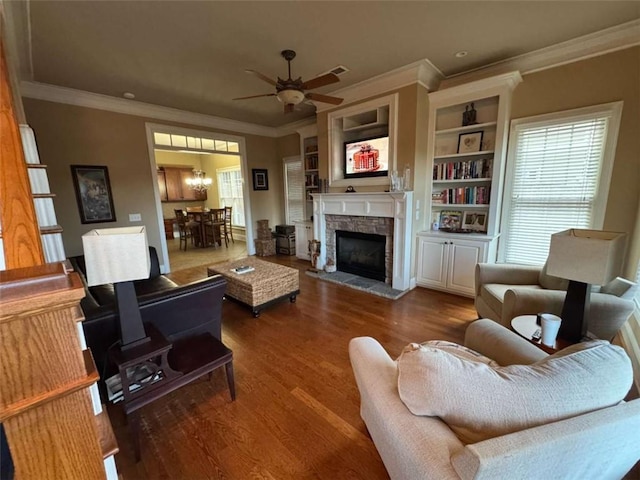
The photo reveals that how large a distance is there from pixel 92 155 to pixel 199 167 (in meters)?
5.36

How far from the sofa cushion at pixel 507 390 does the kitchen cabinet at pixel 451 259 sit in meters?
2.57

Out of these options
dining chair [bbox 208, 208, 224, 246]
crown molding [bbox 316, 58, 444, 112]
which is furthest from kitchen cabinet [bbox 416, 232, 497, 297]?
dining chair [bbox 208, 208, 224, 246]

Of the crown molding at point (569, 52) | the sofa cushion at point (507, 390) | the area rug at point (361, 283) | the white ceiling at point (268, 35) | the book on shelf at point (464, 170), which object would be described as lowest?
the area rug at point (361, 283)

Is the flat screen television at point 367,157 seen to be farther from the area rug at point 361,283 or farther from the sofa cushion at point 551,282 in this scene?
the sofa cushion at point 551,282

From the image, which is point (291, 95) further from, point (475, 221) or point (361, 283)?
point (475, 221)

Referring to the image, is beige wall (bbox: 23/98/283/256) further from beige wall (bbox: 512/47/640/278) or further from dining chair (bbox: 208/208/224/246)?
beige wall (bbox: 512/47/640/278)

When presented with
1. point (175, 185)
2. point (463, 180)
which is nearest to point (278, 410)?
point (463, 180)

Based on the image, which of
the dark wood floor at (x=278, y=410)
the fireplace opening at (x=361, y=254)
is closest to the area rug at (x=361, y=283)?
the fireplace opening at (x=361, y=254)

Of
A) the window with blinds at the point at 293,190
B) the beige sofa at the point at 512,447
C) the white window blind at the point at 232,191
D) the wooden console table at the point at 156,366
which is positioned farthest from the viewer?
the white window blind at the point at 232,191

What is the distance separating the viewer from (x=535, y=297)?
2039mm

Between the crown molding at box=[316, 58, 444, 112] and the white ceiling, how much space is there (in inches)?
4.1

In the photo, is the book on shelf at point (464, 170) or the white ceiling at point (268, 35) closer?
the white ceiling at point (268, 35)

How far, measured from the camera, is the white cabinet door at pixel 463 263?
10.9ft

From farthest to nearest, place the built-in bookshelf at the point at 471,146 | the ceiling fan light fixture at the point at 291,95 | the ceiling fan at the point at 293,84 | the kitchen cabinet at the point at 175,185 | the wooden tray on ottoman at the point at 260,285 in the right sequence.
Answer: the kitchen cabinet at the point at 175,185
the built-in bookshelf at the point at 471,146
the wooden tray on ottoman at the point at 260,285
the ceiling fan light fixture at the point at 291,95
the ceiling fan at the point at 293,84
